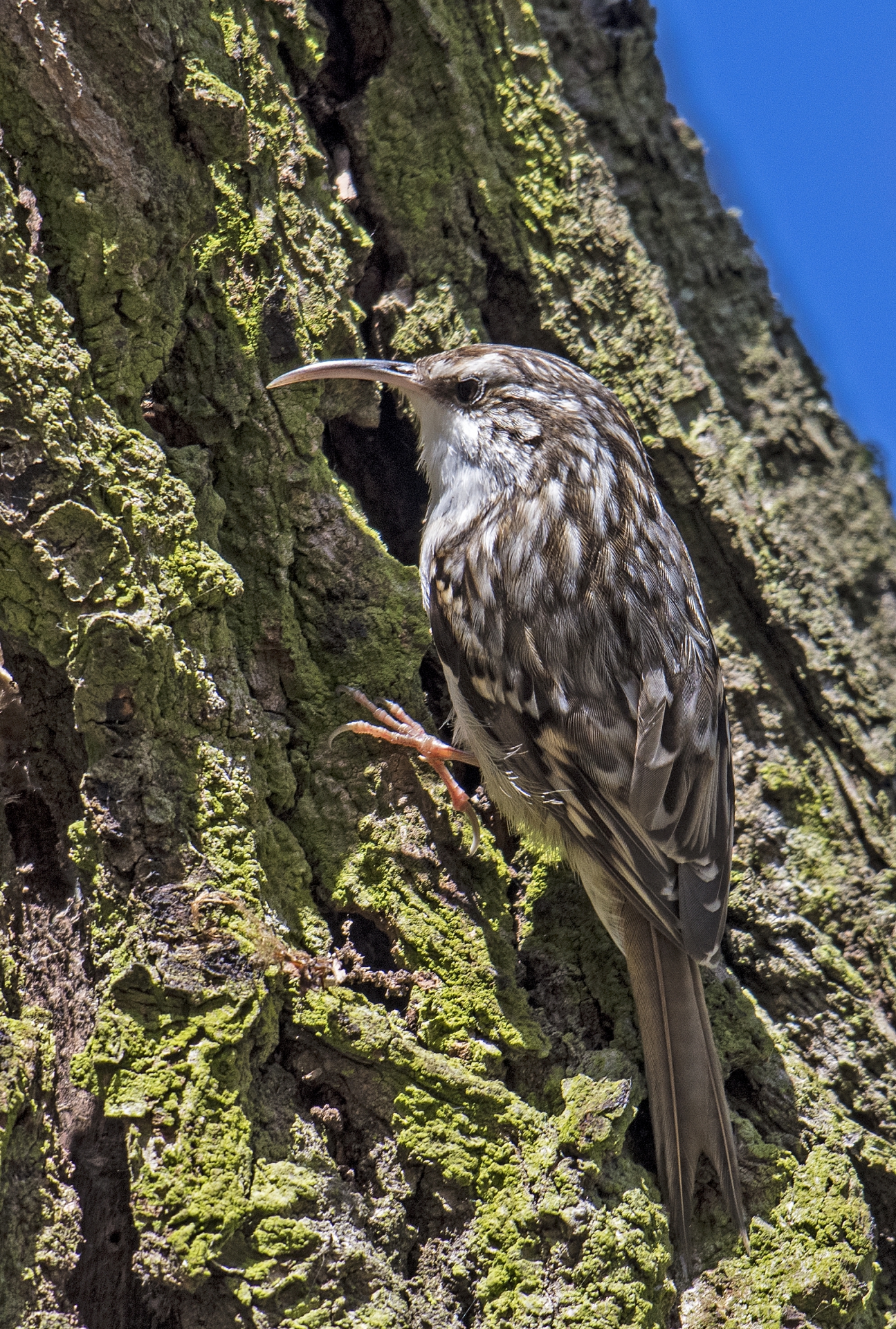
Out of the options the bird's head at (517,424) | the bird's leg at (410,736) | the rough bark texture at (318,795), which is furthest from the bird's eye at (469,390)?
the bird's leg at (410,736)

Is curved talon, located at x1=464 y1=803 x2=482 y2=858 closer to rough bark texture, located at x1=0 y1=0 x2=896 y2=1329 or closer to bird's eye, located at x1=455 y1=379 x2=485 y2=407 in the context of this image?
rough bark texture, located at x1=0 y1=0 x2=896 y2=1329

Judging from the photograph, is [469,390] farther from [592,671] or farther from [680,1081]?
[680,1081]

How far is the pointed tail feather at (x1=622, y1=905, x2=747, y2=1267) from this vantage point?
144cm

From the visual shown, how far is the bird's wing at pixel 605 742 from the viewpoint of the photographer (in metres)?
1.67

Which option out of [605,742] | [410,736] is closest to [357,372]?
[410,736]

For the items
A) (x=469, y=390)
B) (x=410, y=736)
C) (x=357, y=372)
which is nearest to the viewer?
(x=410, y=736)

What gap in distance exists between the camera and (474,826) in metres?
1.62

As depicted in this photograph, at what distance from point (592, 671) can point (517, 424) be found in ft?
1.77

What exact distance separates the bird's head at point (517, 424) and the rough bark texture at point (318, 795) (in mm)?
99

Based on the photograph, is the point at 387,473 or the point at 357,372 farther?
the point at 387,473

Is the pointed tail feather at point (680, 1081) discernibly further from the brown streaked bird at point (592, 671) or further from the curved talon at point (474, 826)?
the curved talon at point (474, 826)

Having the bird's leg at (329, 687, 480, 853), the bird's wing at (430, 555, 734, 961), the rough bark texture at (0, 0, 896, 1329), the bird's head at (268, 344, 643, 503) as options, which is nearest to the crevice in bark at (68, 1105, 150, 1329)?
the rough bark texture at (0, 0, 896, 1329)

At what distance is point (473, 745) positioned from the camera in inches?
70.3

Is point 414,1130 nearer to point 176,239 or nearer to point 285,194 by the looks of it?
point 176,239
